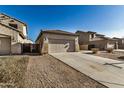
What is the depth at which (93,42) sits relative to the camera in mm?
29781

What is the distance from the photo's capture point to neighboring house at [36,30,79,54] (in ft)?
55.4

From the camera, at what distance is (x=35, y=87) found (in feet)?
12.5

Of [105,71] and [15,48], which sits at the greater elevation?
[15,48]

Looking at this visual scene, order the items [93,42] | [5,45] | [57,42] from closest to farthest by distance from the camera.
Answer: [5,45] < [57,42] < [93,42]

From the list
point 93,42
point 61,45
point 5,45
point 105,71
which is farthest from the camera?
point 93,42

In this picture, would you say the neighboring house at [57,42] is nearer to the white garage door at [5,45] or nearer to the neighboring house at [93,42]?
the white garage door at [5,45]

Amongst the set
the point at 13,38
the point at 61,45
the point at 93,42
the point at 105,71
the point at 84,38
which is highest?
the point at 84,38

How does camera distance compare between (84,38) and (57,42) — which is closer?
(57,42)

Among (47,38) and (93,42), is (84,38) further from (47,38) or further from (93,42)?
(47,38)

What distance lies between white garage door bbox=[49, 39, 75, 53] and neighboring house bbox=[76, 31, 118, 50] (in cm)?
1032

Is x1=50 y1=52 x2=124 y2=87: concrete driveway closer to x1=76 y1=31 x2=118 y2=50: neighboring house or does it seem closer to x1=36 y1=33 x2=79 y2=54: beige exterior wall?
x1=36 y1=33 x2=79 y2=54: beige exterior wall

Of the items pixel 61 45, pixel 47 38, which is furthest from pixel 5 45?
pixel 61 45

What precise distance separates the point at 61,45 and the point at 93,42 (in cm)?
1452
